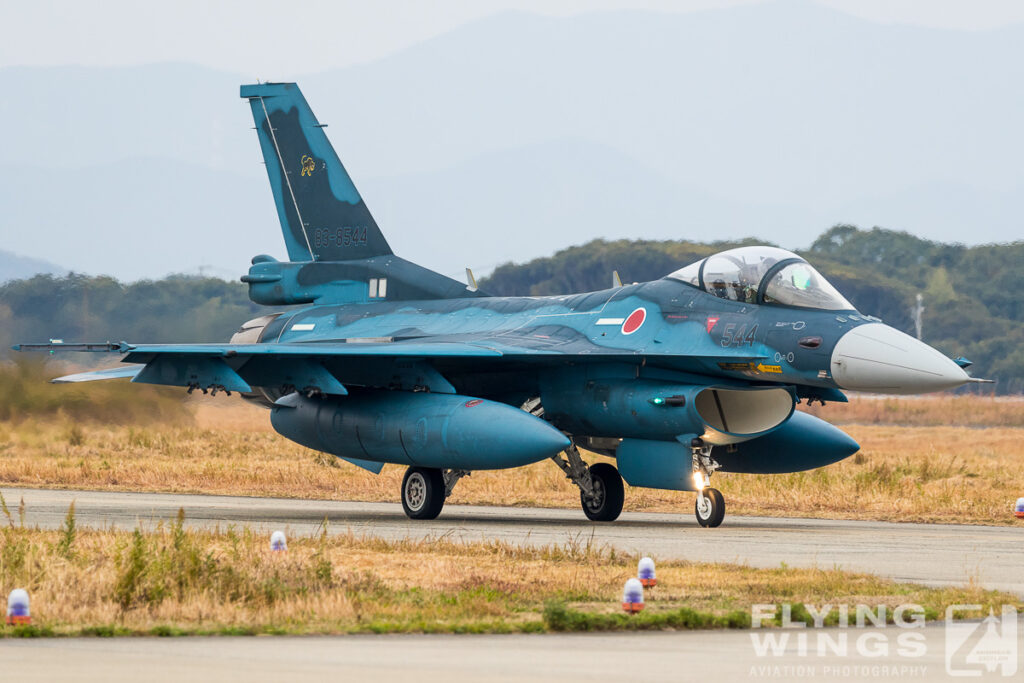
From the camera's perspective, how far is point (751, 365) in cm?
1659

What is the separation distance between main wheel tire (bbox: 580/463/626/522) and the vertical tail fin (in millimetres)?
5901

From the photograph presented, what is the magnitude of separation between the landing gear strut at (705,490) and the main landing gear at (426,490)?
300 centimetres

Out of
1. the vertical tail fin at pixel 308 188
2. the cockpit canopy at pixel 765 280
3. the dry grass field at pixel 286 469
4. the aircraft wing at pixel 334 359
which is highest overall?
the vertical tail fin at pixel 308 188

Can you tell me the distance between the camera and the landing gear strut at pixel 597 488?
61.2 ft

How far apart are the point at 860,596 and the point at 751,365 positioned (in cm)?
647

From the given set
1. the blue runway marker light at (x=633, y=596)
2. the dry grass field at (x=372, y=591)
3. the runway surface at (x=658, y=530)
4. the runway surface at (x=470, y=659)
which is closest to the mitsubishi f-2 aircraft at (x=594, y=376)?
the runway surface at (x=658, y=530)

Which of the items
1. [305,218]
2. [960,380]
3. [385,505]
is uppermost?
[305,218]

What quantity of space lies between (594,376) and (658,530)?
2.29 m

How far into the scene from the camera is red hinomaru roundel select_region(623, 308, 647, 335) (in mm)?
17828

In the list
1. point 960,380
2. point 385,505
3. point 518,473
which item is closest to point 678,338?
point 960,380

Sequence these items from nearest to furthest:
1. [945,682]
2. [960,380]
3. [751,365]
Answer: [945,682]
[960,380]
[751,365]

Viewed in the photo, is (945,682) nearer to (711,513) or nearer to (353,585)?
(353,585)

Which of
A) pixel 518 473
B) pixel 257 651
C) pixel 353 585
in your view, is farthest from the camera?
pixel 518 473

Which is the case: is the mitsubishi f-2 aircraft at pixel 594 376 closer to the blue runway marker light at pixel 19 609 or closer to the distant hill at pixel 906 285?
the blue runway marker light at pixel 19 609
